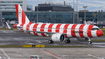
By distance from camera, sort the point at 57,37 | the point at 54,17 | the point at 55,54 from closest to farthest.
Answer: the point at 55,54
the point at 57,37
the point at 54,17

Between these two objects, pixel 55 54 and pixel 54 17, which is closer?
pixel 55 54

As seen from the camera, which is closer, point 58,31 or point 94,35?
point 94,35

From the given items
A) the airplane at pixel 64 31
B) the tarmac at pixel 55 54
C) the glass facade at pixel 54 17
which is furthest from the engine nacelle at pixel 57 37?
the glass facade at pixel 54 17

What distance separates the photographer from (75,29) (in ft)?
170

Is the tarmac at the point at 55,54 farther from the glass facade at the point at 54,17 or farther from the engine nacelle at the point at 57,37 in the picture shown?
the glass facade at the point at 54,17

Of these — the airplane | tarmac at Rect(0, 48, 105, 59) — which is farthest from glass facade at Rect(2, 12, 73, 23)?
tarmac at Rect(0, 48, 105, 59)

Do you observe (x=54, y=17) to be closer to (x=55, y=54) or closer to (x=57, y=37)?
(x=57, y=37)

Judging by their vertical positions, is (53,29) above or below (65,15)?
above

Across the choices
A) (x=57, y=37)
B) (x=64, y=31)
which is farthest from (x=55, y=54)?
(x=64, y=31)

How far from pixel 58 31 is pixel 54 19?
13676 centimetres

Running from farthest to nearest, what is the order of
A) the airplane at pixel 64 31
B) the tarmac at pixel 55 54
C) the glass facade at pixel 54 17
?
1. the glass facade at pixel 54 17
2. the airplane at pixel 64 31
3. the tarmac at pixel 55 54

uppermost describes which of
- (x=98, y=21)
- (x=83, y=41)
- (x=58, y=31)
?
(x=58, y=31)

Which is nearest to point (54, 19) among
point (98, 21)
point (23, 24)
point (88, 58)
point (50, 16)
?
point (50, 16)

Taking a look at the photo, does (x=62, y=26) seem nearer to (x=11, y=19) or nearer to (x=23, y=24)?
(x=23, y=24)
